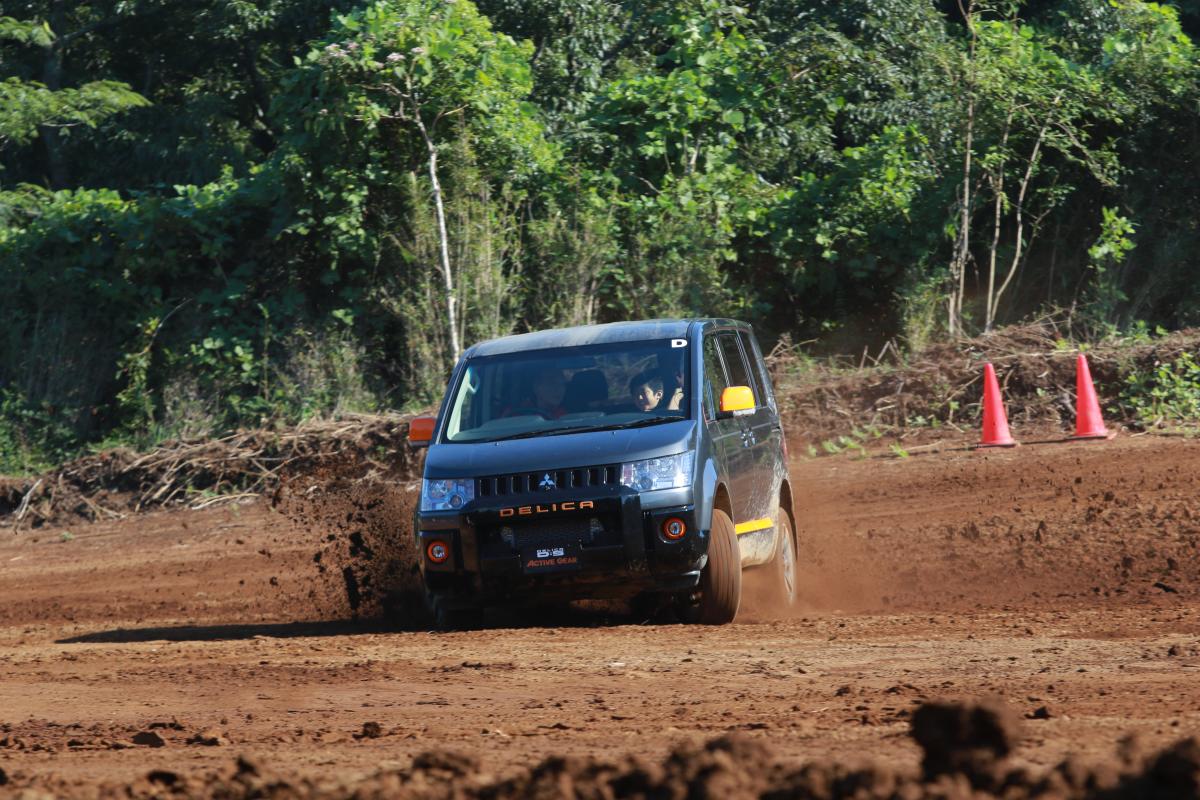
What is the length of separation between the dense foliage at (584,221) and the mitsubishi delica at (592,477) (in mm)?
9126

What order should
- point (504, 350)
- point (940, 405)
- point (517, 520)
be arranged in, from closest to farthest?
point (517, 520), point (504, 350), point (940, 405)

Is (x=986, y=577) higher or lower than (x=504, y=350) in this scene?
lower

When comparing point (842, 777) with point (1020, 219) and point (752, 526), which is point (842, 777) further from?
point (1020, 219)

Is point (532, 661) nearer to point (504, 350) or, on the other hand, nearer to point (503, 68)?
point (504, 350)

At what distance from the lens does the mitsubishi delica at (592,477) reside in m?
8.48

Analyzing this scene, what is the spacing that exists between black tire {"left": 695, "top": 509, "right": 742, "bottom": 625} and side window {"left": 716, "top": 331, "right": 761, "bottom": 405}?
4.79ft

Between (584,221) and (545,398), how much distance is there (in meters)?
10.2

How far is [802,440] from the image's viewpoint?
55.4 feet

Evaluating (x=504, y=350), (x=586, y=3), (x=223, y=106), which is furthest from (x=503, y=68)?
(x=504, y=350)

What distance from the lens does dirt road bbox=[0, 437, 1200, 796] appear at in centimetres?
554

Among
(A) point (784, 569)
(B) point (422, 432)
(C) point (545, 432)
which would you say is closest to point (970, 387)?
(A) point (784, 569)

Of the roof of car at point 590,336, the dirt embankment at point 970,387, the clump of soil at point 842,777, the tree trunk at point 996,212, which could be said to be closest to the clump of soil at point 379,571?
the roof of car at point 590,336

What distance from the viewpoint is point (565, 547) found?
8.50 m

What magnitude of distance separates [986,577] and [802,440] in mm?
6102
